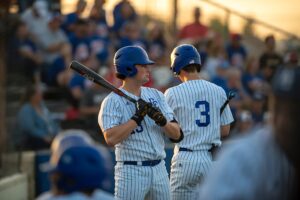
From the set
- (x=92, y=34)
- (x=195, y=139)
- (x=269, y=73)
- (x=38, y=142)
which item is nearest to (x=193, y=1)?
(x=269, y=73)

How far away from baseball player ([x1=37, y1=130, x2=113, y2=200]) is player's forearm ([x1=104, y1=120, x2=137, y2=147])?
3635mm

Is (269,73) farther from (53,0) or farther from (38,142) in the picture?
(38,142)

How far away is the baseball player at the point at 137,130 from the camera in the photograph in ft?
24.1

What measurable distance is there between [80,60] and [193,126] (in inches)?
256

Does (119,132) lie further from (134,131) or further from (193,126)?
(193,126)

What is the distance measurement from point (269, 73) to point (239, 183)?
1366cm

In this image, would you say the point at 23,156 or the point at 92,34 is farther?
the point at 92,34

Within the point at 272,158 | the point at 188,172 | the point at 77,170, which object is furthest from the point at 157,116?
the point at 272,158

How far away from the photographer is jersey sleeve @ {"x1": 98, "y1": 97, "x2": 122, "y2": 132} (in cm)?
738

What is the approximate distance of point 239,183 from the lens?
3.25 metres

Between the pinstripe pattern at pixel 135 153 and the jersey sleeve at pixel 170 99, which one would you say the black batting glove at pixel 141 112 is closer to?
the pinstripe pattern at pixel 135 153

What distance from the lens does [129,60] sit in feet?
25.1

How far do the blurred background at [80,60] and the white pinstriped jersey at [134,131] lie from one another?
4.10 m

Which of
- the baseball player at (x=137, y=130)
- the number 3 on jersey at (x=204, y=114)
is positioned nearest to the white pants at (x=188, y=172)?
the number 3 on jersey at (x=204, y=114)
